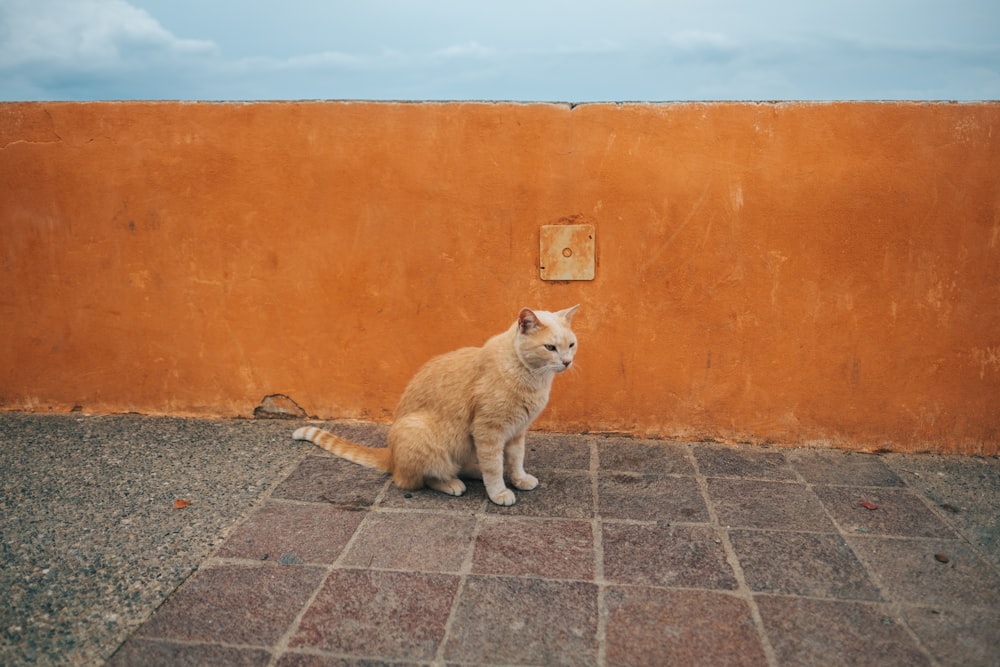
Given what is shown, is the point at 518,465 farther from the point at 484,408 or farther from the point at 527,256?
the point at 527,256

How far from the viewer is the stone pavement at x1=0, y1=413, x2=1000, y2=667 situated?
7.55ft

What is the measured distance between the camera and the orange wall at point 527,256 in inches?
149

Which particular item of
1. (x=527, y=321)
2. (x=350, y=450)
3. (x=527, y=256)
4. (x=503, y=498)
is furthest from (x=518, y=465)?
(x=527, y=256)

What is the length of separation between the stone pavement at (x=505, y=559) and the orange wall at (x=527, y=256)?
1.50 ft

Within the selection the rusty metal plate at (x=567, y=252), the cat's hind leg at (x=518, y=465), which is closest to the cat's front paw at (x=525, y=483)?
the cat's hind leg at (x=518, y=465)

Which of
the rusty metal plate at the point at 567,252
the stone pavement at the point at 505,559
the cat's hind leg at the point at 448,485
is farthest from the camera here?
the rusty metal plate at the point at 567,252

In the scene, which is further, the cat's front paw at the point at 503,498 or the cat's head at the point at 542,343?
the cat's front paw at the point at 503,498

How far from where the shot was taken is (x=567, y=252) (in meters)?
3.97

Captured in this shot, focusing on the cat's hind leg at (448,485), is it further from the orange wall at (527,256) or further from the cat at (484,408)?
the orange wall at (527,256)

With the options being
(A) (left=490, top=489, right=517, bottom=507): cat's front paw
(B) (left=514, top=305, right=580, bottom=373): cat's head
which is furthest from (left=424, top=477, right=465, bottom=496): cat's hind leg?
(B) (left=514, top=305, right=580, bottom=373): cat's head

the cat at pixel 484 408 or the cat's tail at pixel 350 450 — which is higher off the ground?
the cat at pixel 484 408

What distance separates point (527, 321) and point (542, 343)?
4.8 inches

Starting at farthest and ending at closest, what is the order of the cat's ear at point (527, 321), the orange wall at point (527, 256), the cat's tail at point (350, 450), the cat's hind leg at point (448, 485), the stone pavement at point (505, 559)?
the orange wall at point (527, 256) → the cat's tail at point (350, 450) → the cat's hind leg at point (448, 485) → the cat's ear at point (527, 321) → the stone pavement at point (505, 559)

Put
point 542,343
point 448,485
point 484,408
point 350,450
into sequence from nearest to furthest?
point 542,343
point 484,408
point 448,485
point 350,450
